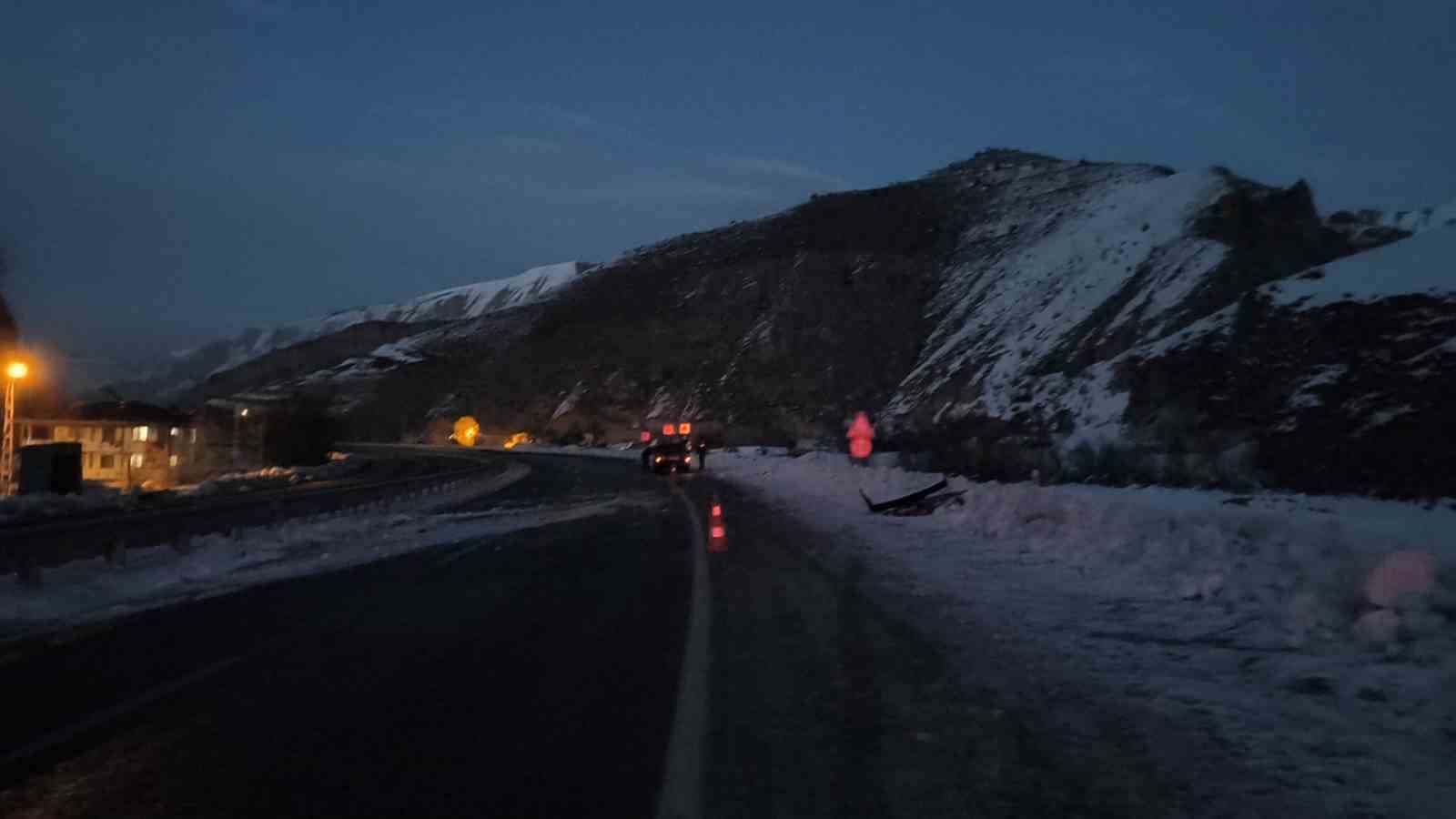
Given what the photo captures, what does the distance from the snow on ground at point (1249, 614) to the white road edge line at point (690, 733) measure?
259 cm

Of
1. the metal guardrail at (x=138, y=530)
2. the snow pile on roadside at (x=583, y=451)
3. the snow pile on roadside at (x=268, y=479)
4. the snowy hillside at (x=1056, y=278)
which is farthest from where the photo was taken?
the snow pile on roadside at (x=583, y=451)

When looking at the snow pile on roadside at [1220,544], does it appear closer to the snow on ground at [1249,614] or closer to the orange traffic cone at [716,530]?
the snow on ground at [1249,614]

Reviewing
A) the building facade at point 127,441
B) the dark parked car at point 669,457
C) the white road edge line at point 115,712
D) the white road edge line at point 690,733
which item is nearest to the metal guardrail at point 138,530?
the white road edge line at point 115,712

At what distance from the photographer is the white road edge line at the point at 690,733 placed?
5961mm

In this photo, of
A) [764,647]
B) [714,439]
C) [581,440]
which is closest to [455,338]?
[581,440]

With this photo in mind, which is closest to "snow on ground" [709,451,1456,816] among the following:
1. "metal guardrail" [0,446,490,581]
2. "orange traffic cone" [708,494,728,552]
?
"orange traffic cone" [708,494,728,552]

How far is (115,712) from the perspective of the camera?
328 inches

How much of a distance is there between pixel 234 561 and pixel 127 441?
201ft

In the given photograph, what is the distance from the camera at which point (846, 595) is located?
1358 centimetres

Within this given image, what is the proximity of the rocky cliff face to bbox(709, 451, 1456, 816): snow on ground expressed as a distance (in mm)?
9933

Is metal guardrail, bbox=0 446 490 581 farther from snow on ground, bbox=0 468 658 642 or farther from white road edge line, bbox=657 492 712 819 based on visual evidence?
white road edge line, bbox=657 492 712 819

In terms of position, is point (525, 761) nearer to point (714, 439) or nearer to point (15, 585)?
point (15, 585)

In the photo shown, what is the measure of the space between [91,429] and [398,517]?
50.3 m

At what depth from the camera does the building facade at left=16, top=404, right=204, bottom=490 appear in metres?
67.8
